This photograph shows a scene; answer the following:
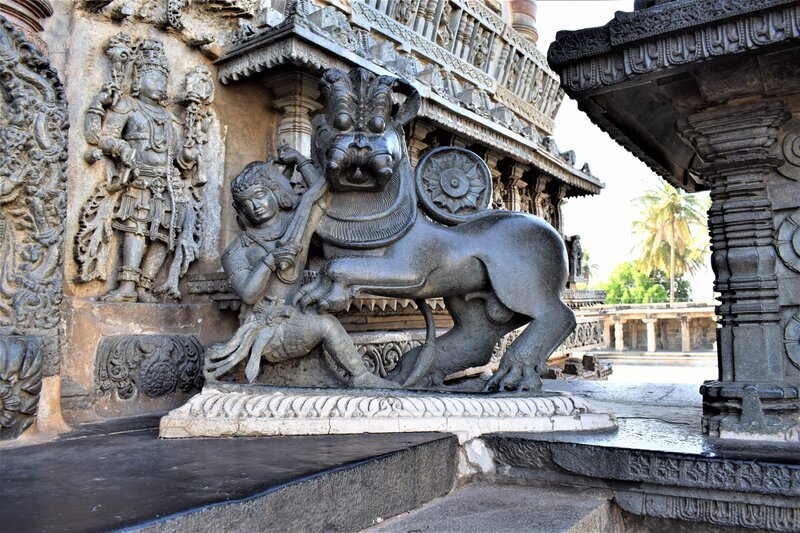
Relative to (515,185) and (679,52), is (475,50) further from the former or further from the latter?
(679,52)

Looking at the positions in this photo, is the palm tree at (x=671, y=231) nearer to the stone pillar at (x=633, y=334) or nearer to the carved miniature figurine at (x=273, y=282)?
the stone pillar at (x=633, y=334)

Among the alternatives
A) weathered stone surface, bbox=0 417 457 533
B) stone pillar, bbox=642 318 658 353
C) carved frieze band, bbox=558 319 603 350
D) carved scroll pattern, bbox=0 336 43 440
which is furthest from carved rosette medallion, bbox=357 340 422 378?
stone pillar, bbox=642 318 658 353

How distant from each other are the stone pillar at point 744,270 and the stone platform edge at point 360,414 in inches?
22.9

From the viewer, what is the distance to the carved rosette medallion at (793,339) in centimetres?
274

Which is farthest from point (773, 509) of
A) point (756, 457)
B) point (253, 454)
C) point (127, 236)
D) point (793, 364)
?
point (127, 236)

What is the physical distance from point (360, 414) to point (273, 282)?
971 mm

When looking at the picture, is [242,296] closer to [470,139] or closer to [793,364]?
[793,364]

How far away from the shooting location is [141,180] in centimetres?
507

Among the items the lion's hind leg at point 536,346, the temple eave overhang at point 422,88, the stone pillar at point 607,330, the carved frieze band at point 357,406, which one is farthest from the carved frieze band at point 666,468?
the stone pillar at point 607,330

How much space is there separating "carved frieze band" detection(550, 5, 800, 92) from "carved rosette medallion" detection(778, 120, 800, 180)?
1.91 feet

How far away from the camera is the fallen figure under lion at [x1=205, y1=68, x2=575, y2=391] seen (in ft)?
10.4

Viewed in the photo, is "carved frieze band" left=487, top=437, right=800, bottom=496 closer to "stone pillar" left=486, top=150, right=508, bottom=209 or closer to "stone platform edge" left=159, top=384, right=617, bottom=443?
"stone platform edge" left=159, top=384, right=617, bottom=443

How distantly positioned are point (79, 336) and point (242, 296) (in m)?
1.94

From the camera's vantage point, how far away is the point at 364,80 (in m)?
3.44
